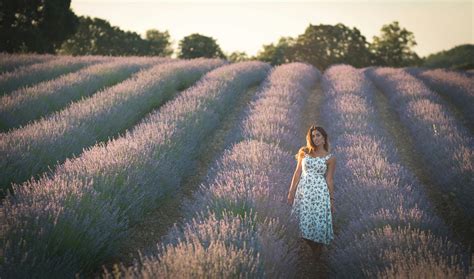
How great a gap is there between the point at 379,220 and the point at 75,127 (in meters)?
4.05

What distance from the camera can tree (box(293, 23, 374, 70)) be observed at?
3203cm

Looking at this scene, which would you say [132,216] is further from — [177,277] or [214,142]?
[214,142]

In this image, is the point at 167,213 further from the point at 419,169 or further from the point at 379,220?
the point at 419,169

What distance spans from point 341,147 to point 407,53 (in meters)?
42.7

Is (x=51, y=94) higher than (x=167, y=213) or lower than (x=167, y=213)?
higher

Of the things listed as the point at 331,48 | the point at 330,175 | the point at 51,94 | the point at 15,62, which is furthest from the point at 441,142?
the point at 331,48

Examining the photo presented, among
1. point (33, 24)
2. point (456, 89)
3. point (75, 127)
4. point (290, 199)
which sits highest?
point (33, 24)

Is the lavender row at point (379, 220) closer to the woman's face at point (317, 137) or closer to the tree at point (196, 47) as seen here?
the woman's face at point (317, 137)

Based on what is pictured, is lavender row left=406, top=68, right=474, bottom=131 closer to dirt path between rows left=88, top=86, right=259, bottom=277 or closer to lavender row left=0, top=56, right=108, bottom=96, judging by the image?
dirt path between rows left=88, top=86, right=259, bottom=277

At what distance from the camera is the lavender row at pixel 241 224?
214 centimetres

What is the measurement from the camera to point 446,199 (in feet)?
14.9

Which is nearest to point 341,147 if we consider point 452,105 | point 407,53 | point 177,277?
point 177,277

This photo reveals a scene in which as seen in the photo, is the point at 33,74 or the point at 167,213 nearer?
the point at 167,213

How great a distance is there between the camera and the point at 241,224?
110 inches
